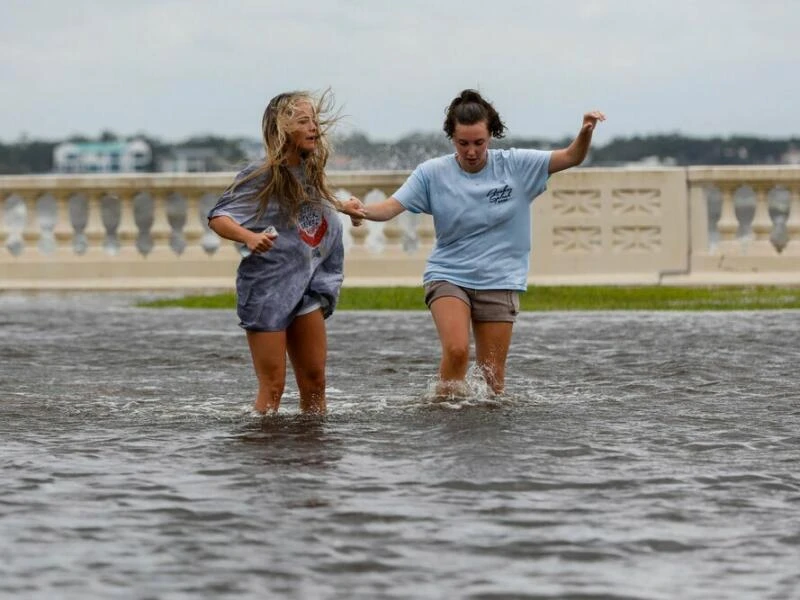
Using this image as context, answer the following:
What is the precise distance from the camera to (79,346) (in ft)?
46.7

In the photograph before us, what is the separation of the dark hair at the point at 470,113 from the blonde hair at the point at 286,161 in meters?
0.68

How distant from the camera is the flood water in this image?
582cm

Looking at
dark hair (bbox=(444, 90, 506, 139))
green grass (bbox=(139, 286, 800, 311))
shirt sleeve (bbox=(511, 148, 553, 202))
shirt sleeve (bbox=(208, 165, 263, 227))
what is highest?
dark hair (bbox=(444, 90, 506, 139))

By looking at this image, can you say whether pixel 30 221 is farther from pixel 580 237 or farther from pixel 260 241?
pixel 260 241

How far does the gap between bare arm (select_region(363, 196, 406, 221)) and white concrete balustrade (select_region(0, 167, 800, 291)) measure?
1135 cm

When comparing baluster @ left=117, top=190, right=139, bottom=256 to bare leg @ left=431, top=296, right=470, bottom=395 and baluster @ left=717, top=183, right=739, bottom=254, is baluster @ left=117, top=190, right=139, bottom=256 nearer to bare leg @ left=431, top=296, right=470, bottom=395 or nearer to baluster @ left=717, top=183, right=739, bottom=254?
baluster @ left=717, top=183, right=739, bottom=254

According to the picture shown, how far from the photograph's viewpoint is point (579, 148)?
9.24 metres

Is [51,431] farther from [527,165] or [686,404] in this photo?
[686,404]

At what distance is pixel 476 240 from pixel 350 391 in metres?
1.72

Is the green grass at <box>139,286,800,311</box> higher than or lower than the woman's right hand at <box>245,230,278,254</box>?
lower

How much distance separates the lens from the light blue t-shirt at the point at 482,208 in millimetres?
9438

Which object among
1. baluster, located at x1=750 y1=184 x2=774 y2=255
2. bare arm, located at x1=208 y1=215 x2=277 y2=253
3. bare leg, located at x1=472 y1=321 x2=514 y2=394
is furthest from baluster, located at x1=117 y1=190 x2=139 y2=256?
bare arm, located at x1=208 y1=215 x2=277 y2=253

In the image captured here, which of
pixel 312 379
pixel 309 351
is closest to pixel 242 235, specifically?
pixel 309 351

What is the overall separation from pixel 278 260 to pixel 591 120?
154 cm
